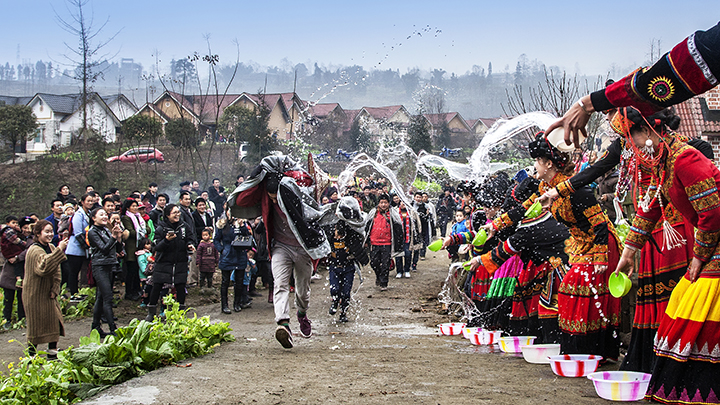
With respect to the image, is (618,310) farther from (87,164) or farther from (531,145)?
(87,164)

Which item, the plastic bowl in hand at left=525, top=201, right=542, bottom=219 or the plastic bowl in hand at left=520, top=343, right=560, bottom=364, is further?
the plastic bowl in hand at left=525, top=201, right=542, bottom=219

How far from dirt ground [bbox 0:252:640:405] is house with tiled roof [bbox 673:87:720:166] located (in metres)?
13.5

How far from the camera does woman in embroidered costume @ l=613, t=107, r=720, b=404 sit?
336 centimetres

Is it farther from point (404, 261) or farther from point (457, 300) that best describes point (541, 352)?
point (404, 261)

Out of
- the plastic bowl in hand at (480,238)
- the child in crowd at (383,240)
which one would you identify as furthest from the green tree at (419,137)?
the plastic bowl in hand at (480,238)

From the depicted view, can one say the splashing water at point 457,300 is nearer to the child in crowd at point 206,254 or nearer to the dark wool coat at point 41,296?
the child in crowd at point 206,254

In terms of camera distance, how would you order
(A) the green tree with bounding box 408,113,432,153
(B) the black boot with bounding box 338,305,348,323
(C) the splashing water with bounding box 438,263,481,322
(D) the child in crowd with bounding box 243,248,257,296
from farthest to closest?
(A) the green tree with bounding box 408,113,432,153, (D) the child in crowd with bounding box 243,248,257,296, (B) the black boot with bounding box 338,305,348,323, (C) the splashing water with bounding box 438,263,481,322

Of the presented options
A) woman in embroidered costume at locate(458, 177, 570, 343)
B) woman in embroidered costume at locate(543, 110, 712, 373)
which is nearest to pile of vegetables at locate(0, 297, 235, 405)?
woman in embroidered costume at locate(458, 177, 570, 343)

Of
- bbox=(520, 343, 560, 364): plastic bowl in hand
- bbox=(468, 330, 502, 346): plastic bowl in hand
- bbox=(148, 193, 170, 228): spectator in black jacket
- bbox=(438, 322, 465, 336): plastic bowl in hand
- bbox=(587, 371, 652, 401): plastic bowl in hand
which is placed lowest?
bbox=(438, 322, 465, 336): plastic bowl in hand

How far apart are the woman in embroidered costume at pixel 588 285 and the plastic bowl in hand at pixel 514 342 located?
2.99 ft

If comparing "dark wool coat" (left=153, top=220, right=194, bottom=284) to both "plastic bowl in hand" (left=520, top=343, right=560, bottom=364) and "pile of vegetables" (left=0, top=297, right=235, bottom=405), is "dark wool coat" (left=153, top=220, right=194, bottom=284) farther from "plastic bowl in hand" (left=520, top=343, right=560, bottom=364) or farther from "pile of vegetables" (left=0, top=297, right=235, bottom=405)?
"plastic bowl in hand" (left=520, top=343, right=560, bottom=364)

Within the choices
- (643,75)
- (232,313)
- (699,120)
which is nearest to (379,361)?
(643,75)

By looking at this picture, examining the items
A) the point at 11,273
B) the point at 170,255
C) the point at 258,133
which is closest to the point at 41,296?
the point at 170,255

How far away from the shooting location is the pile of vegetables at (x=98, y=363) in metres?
4.59
